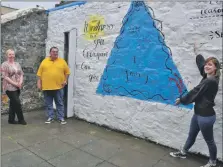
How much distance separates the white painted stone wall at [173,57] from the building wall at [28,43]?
821 mm

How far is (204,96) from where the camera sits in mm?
3264

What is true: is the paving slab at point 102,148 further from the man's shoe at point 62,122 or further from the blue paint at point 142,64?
the man's shoe at point 62,122

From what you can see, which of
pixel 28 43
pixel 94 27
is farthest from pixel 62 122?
pixel 28 43

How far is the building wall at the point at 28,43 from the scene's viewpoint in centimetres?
597

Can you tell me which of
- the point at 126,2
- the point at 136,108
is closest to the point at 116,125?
the point at 136,108

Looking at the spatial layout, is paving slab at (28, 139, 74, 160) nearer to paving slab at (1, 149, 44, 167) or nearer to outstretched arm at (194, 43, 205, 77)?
paving slab at (1, 149, 44, 167)

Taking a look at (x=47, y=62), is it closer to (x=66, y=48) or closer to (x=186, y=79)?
(x=66, y=48)

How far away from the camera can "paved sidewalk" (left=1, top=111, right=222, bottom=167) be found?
3553mm

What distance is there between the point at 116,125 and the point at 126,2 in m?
2.43

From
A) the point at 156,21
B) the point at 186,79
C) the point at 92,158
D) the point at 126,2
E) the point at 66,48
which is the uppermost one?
the point at 126,2

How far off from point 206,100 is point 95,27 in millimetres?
2867

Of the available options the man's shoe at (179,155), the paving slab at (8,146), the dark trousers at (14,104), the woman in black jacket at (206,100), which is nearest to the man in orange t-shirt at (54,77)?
the dark trousers at (14,104)

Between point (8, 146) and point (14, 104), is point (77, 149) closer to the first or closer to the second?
point (8, 146)

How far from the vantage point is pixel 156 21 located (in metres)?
4.12
